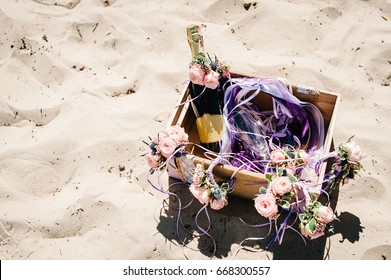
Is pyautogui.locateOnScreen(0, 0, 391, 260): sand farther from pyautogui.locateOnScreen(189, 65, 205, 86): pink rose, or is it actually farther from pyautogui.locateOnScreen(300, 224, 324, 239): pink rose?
pyautogui.locateOnScreen(189, 65, 205, 86): pink rose

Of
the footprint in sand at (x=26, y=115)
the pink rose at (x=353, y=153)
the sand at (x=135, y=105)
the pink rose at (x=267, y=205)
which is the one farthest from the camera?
the footprint in sand at (x=26, y=115)

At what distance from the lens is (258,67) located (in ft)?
8.15

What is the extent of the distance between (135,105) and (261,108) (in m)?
0.75

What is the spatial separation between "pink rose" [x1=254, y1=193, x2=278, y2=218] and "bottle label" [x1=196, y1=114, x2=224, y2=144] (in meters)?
0.50

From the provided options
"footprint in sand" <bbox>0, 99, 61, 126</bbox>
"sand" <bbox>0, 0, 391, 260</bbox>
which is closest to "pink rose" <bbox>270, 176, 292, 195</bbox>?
"sand" <bbox>0, 0, 391, 260</bbox>

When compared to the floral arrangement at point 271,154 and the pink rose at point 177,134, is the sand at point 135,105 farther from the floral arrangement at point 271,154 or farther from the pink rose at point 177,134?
the pink rose at point 177,134

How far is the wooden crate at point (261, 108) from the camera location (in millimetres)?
1782

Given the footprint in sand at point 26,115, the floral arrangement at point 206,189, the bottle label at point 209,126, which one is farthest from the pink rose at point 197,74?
the footprint in sand at point 26,115

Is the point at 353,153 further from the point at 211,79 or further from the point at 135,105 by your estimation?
the point at 135,105

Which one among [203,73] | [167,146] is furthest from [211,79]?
[167,146]

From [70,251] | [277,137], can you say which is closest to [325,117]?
[277,137]

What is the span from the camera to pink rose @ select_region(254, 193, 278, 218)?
1612mm

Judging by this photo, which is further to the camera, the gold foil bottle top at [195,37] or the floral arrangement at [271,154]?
the gold foil bottle top at [195,37]

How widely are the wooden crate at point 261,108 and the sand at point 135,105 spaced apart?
206 mm
